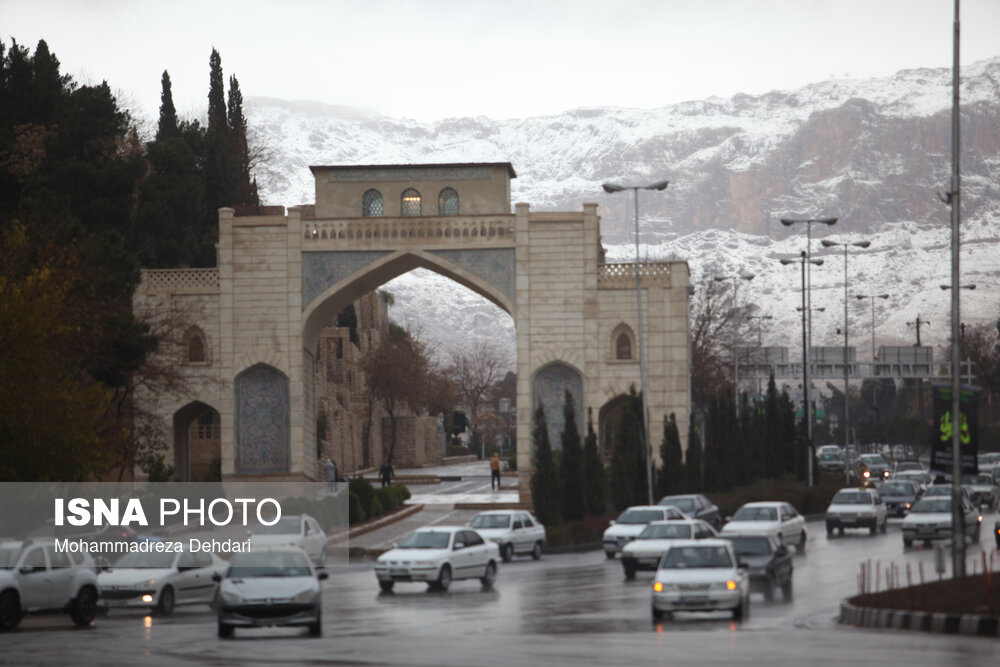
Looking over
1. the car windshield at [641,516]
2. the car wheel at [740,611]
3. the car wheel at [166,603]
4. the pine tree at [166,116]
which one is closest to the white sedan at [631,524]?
the car windshield at [641,516]

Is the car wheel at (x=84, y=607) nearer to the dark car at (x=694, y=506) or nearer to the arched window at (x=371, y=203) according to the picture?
the dark car at (x=694, y=506)

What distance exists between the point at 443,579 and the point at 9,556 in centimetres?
818

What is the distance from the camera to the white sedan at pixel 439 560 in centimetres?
2608

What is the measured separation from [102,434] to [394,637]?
1658 cm

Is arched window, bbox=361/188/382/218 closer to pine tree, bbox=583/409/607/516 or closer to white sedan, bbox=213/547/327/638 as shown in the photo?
pine tree, bbox=583/409/607/516

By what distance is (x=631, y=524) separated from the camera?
33.2 metres

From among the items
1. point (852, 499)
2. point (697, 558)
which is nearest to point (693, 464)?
point (852, 499)

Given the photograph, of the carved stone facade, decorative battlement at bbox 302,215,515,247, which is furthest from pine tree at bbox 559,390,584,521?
decorative battlement at bbox 302,215,515,247

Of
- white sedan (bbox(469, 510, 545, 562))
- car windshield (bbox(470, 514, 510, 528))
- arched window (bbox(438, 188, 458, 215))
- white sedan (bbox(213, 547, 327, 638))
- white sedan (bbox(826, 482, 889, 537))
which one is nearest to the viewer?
white sedan (bbox(213, 547, 327, 638))

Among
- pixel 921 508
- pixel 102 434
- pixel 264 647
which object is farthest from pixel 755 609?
pixel 102 434

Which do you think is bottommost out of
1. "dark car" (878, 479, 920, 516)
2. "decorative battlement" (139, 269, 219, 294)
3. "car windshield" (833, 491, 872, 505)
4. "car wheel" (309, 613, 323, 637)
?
"dark car" (878, 479, 920, 516)

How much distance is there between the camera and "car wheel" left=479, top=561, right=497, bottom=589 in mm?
27500

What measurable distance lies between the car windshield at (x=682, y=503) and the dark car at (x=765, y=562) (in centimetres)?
1172

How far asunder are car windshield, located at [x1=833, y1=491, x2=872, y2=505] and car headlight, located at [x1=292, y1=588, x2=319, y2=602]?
22.7 m
